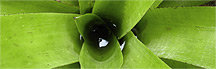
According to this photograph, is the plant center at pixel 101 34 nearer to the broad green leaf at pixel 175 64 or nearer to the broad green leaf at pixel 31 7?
the broad green leaf at pixel 31 7

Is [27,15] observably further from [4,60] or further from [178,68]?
[178,68]

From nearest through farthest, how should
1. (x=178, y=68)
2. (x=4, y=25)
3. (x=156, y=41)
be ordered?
(x=4, y=25) → (x=156, y=41) → (x=178, y=68)

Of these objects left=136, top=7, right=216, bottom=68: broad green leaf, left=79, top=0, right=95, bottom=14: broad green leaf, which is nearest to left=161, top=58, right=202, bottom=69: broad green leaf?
left=136, top=7, right=216, bottom=68: broad green leaf

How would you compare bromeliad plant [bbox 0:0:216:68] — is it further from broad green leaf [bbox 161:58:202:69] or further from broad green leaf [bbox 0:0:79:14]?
broad green leaf [bbox 161:58:202:69]

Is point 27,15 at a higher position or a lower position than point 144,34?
higher

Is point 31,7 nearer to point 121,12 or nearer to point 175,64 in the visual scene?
point 121,12

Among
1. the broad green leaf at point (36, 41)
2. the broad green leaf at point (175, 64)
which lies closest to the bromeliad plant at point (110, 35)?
the broad green leaf at point (36, 41)

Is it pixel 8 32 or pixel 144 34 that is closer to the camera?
pixel 8 32

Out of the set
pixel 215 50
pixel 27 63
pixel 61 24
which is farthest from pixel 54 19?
pixel 215 50

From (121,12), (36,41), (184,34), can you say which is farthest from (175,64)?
(36,41)
